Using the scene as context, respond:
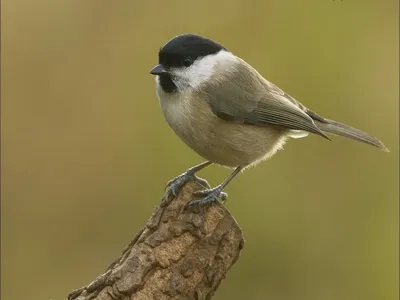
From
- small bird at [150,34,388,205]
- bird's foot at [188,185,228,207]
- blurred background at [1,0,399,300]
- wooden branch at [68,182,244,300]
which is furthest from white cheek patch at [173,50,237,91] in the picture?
blurred background at [1,0,399,300]

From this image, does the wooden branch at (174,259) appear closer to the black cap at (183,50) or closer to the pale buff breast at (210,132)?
the pale buff breast at (210,132)

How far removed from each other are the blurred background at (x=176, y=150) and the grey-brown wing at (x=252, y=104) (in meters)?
1.19

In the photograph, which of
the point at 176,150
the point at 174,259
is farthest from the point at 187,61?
the point at 176,150

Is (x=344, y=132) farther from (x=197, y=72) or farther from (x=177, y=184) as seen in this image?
(x=177, y=184)

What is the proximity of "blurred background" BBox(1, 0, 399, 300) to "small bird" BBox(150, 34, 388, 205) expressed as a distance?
47.1 inches

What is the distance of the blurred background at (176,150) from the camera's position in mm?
4070

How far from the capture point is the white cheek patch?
259cm

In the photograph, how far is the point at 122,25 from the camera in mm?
4570

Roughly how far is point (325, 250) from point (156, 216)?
6.96 ft

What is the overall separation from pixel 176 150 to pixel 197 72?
1615mm

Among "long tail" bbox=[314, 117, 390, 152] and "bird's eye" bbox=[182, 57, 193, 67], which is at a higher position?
"bird's eye" bbox=[182, 57, 193, 67]

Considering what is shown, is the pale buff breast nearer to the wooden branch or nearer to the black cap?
the black cap

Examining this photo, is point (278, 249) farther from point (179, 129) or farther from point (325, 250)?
point (179, 129)

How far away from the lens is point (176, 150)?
13.8 feet
